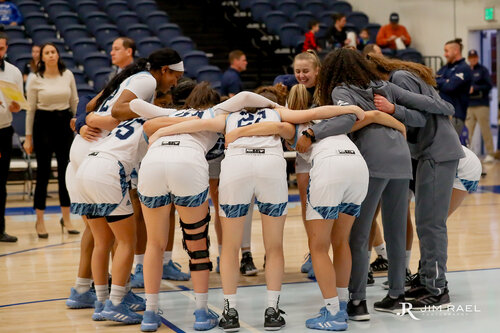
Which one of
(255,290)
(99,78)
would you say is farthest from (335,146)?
(99,78)

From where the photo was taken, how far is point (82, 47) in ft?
43.8

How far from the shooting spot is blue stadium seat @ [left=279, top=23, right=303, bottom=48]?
1498cm

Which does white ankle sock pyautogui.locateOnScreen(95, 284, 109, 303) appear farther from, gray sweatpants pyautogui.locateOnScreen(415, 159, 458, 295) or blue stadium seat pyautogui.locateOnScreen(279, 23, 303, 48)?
blue stadium seat pyautogui.locateOnScreen(279, 23, 303, 48)

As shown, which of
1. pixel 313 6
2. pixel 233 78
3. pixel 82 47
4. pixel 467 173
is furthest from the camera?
pixel 313 6

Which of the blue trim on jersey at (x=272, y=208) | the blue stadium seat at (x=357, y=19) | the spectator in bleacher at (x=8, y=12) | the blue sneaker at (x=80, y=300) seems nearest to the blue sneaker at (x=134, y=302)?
the blue sneaker at (x=80, y=300)

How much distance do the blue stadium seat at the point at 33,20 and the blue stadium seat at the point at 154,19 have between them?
1945 mm

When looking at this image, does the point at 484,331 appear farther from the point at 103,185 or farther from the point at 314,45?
the point at 314,45

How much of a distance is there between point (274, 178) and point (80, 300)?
1682mm

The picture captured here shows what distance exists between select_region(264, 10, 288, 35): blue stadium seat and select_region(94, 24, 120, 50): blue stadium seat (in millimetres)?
3019

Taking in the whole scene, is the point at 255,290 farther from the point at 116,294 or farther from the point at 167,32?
the point at 167,32

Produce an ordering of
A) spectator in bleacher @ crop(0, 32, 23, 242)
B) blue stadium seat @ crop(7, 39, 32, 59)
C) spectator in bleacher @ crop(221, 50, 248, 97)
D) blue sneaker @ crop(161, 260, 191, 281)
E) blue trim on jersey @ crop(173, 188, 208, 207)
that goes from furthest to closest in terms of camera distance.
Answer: blue stadium seat @ crop(7, 39, 32, 59) < spectator in bleacher @ crop(221, 50, 248, 97) < spectator in bleacher @ crop(0, 32, 23, 242) < blue sneaker @ crop(161, 260, 191, 281) < blue trim on jersey @ crop(173, 188, 208, 207)

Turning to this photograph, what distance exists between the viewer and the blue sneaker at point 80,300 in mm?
5293

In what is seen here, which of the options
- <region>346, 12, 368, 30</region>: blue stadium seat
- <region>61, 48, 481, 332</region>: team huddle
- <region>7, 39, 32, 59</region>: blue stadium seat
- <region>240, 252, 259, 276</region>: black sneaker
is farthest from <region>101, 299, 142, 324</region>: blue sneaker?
<region>346, 12, 368, 30</region>: blue stadium seat

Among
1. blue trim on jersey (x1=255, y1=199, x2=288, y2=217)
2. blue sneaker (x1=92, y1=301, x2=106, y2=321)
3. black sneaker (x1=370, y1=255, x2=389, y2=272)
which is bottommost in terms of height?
black sneaker (x1=370, y1=255, x2=389, y2=272)
